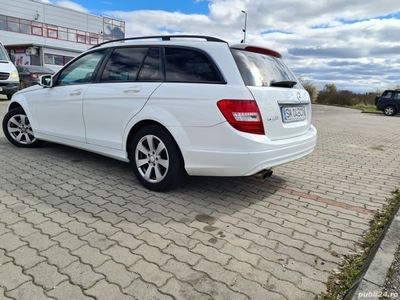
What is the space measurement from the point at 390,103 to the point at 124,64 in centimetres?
2407

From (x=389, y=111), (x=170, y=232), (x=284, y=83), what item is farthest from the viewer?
(x=389, y=111)

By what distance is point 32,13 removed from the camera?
42844 millimetres

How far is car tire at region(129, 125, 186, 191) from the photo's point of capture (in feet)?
12.0

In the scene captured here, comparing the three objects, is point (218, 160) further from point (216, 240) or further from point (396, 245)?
point (396, 245)

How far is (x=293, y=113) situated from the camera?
3822mm

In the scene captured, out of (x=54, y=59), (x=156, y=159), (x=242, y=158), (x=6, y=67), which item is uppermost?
(x=54, y=59)

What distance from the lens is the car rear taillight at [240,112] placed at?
323 centimetres

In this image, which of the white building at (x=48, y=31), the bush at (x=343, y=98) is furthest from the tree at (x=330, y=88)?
the white building at (x=48, y=31)

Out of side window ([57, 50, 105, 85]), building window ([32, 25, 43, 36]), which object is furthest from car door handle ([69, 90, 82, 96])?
building window ([32, 25, 43, 36])

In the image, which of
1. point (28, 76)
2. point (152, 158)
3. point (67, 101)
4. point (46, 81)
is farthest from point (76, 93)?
point (28, 76)

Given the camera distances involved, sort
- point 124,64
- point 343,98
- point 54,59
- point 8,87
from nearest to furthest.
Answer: point 124,64, point 8,87, point 54,59, point 343,98

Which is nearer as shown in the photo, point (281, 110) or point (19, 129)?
point (281, 110)

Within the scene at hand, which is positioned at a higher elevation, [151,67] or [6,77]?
[6,77]

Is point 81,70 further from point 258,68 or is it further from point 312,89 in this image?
point 312,89
